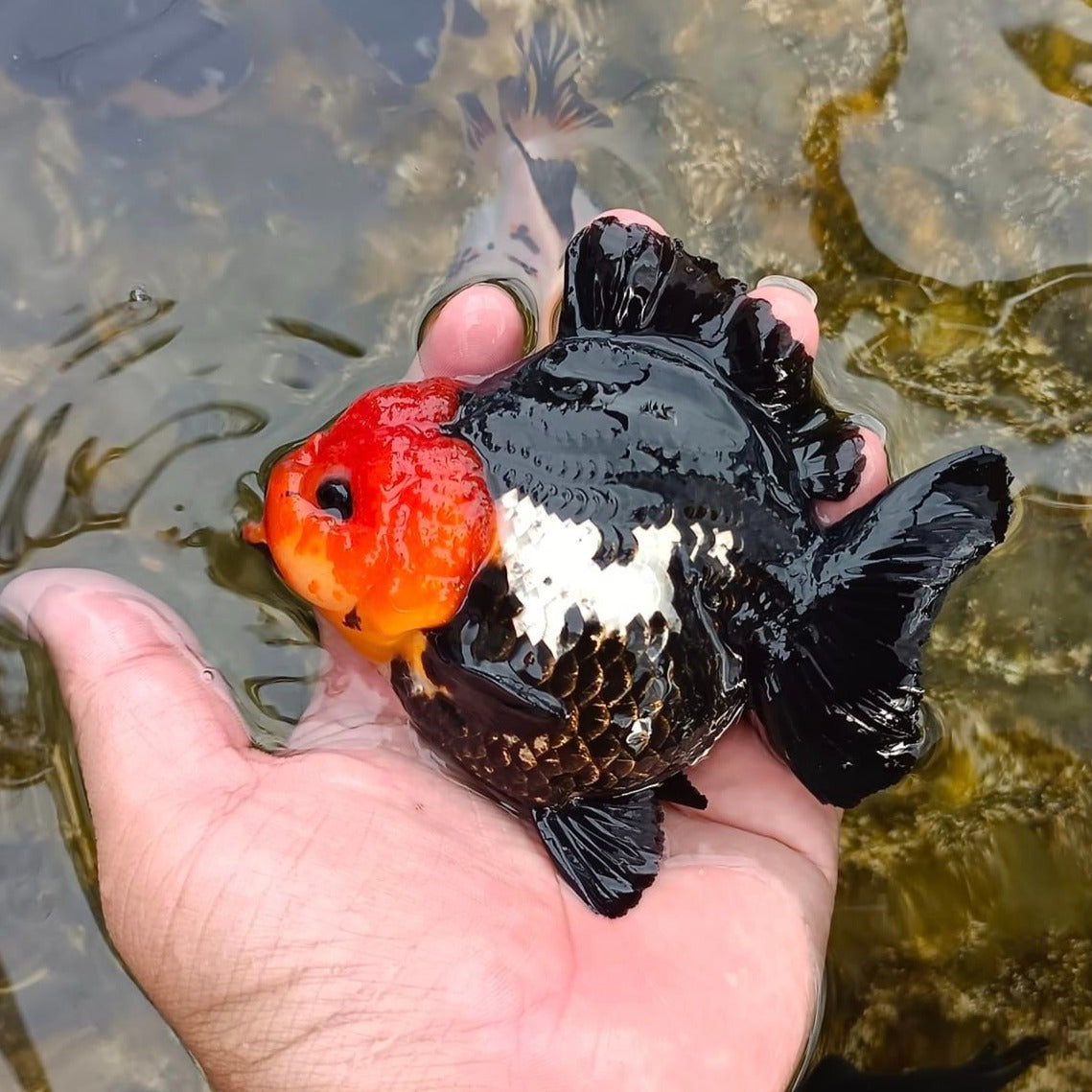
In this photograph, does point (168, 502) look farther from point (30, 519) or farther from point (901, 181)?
point (901, 181)

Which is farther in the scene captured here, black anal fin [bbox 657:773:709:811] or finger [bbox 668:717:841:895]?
finger [bbox 668:717:841:895]

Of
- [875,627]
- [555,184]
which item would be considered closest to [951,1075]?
[875,627]

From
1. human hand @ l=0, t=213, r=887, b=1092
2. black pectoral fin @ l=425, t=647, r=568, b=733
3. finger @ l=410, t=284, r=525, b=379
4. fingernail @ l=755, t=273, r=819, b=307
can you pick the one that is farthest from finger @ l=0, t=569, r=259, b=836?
fingernail @ l=755, t=273, r=819, b=307

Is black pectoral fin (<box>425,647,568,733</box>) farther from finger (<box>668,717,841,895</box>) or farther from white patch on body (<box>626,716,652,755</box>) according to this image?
finger (<box>668,717,841,895</box>)

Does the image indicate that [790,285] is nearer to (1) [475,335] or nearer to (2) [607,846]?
(1) [475,335]

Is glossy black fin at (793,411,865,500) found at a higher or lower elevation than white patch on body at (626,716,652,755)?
higher

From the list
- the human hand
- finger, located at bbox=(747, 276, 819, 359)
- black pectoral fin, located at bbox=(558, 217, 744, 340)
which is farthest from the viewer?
finger, located at bbox=(747, 276, 819, 359)

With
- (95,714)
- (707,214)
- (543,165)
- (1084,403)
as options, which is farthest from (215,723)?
(1084,403)

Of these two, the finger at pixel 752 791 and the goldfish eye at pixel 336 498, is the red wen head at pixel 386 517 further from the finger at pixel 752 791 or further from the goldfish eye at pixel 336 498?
the finger at pixel 752 791
